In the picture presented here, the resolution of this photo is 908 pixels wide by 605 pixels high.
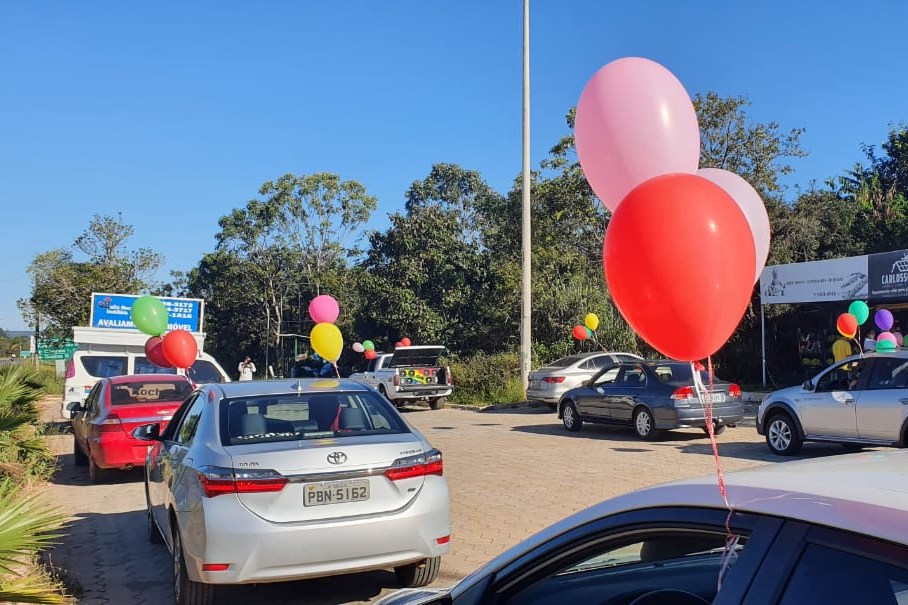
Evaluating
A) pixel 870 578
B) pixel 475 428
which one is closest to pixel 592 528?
pixel 870 578

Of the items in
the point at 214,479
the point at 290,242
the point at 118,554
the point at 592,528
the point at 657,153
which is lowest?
the point at 118,554

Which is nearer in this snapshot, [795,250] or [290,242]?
[795,250]

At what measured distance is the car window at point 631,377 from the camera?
14695mm

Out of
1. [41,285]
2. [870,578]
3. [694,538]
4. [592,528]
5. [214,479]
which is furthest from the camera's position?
[41,285]

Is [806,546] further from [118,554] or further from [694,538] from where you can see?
[118,554]

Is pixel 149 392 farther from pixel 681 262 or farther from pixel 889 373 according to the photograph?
pixel 889 373

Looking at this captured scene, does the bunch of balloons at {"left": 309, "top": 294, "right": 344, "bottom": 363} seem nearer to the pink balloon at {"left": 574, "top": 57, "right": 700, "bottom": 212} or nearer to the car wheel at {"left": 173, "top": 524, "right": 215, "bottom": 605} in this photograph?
the car wheel at {"left": 173, "top": 524, "right": 215, "bottom": 605}

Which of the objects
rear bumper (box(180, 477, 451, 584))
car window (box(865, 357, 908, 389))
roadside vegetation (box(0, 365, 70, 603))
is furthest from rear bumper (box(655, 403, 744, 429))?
roadside vegetation (box(0, 365, 70, 603))

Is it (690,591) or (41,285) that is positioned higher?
(41,285)

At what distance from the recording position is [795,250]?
26656mm

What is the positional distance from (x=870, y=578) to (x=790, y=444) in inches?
438

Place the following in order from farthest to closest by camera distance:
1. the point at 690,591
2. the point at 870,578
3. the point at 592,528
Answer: the point at 690,591
the point at 592,528
the point at 870,578

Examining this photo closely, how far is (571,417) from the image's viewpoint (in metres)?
16.4

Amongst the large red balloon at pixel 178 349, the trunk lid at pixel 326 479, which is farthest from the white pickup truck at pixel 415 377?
Result: the trunk lid at pixel 326 479
